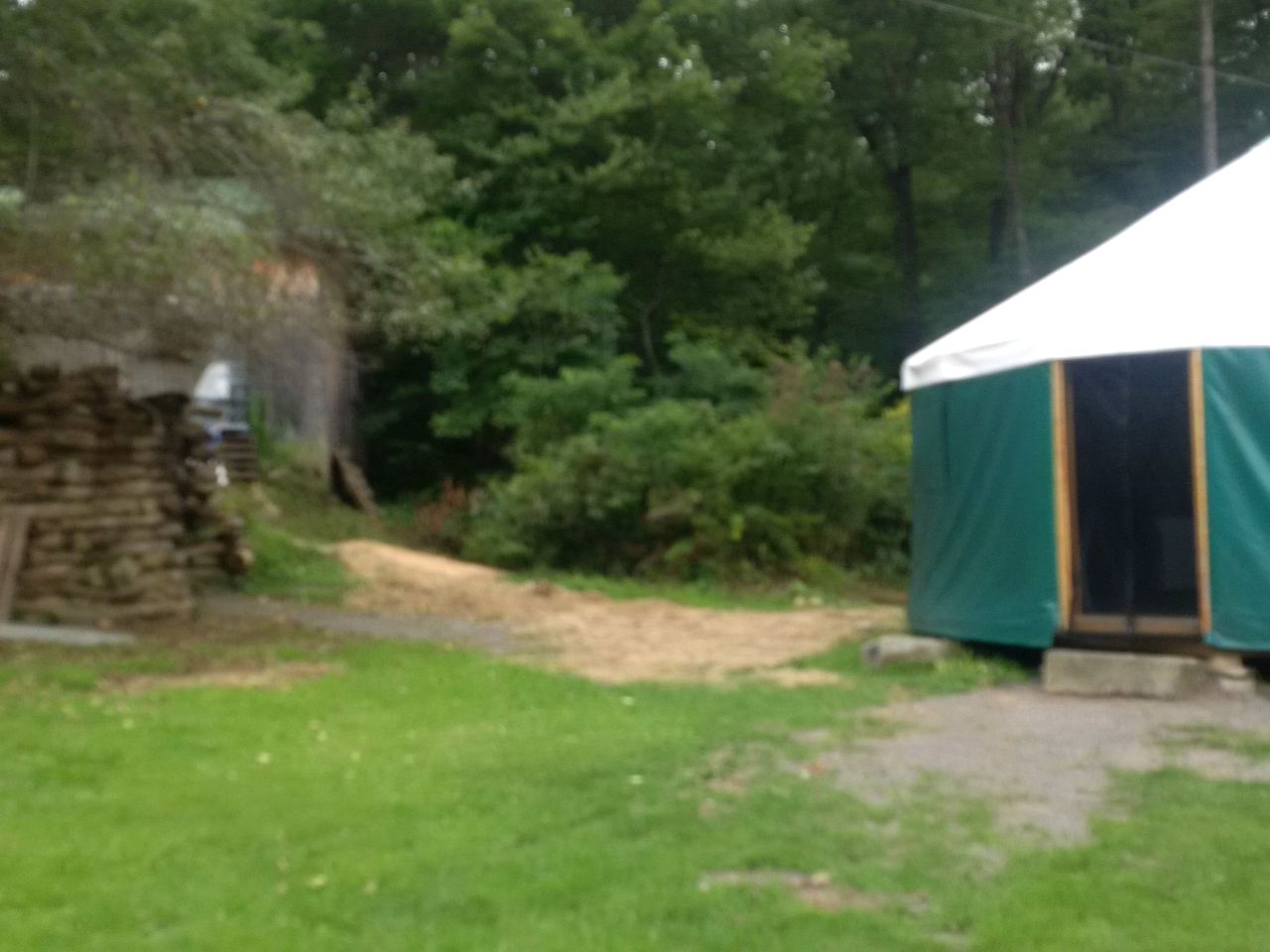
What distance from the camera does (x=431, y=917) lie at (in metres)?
4.82

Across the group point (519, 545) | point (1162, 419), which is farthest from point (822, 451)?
point (1162, 419)

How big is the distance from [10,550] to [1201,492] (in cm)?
830

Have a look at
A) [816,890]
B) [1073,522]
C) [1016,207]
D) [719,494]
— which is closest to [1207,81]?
[1016,207]

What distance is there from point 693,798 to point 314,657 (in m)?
4.70

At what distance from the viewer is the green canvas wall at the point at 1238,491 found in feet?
28.8

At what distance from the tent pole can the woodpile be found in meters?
6.72

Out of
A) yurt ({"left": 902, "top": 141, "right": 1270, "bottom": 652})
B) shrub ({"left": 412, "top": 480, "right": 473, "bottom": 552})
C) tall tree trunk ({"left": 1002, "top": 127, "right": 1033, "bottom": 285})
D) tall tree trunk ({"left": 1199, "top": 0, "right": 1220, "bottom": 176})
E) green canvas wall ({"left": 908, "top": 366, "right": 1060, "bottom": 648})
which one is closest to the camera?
yurt ({"left": 902, "top": 141, "right": 1270, "bottom": 652})

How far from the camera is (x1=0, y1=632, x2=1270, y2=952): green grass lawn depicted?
4.68m

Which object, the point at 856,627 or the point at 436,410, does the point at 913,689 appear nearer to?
the point at 856,627

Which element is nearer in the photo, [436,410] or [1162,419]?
[1162,419]

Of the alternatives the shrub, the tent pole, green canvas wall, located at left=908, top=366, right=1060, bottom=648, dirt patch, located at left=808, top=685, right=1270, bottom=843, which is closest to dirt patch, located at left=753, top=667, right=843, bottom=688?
dirt patch, located at left=808, top=685, right=1270, bottom=843

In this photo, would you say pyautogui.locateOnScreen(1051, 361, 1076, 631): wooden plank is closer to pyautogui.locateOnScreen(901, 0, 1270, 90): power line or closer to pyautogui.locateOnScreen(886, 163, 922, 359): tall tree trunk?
pyautogui.locateOnScreen(901, 0, 1270, 90): power line

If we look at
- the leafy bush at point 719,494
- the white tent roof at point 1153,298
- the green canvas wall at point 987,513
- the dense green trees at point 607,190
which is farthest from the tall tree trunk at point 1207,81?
the green canvas wall at point 987,513

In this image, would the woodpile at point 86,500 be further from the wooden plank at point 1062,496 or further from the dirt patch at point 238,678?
the wooden plank at point 1062,496
